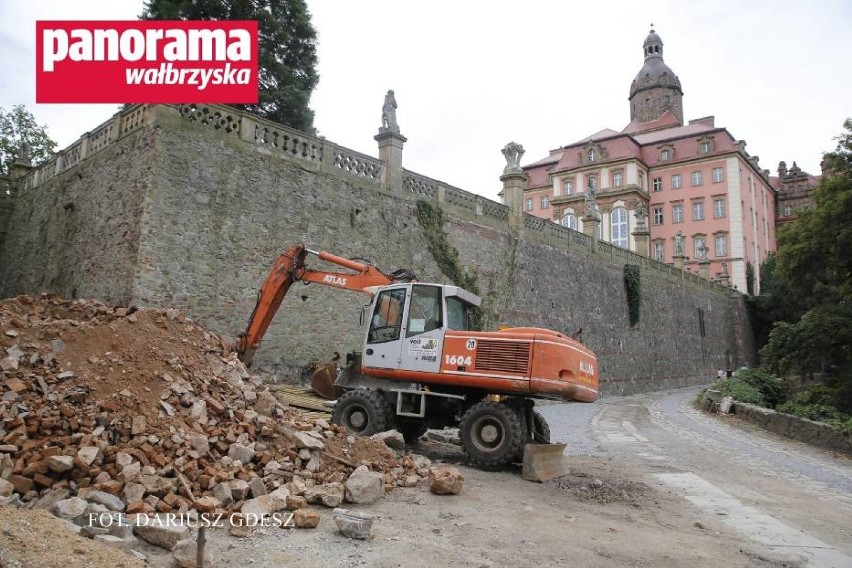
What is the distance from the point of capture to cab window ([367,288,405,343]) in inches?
313

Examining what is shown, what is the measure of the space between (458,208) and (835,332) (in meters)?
13.5

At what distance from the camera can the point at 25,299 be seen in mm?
7949

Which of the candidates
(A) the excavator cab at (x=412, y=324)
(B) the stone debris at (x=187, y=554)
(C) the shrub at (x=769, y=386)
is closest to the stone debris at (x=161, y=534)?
(B) the stone debris at (x=187, y=554)

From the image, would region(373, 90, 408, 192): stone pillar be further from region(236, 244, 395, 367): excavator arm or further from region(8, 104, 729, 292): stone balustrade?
region(236, 244, 395, 367): excavator arm

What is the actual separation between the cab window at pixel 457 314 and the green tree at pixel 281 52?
16.0 meters

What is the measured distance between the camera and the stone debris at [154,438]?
14.5 ft

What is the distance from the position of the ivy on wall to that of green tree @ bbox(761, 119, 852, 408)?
6298 mm

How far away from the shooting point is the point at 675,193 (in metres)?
51.6

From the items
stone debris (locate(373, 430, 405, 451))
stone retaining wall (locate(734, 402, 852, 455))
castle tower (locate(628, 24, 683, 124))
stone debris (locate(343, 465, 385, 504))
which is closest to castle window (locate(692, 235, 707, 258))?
castle tower (locate(628, 24, 683, 124))

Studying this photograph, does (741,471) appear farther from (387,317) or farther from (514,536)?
(387,317)

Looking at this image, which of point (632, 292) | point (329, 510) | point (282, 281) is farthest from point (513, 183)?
point (329, 510)

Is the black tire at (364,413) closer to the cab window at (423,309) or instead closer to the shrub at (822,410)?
the cab window at (423,309)

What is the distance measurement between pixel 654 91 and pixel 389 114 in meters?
55.3

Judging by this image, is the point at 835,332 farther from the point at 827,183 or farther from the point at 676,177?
the point at 676,177
